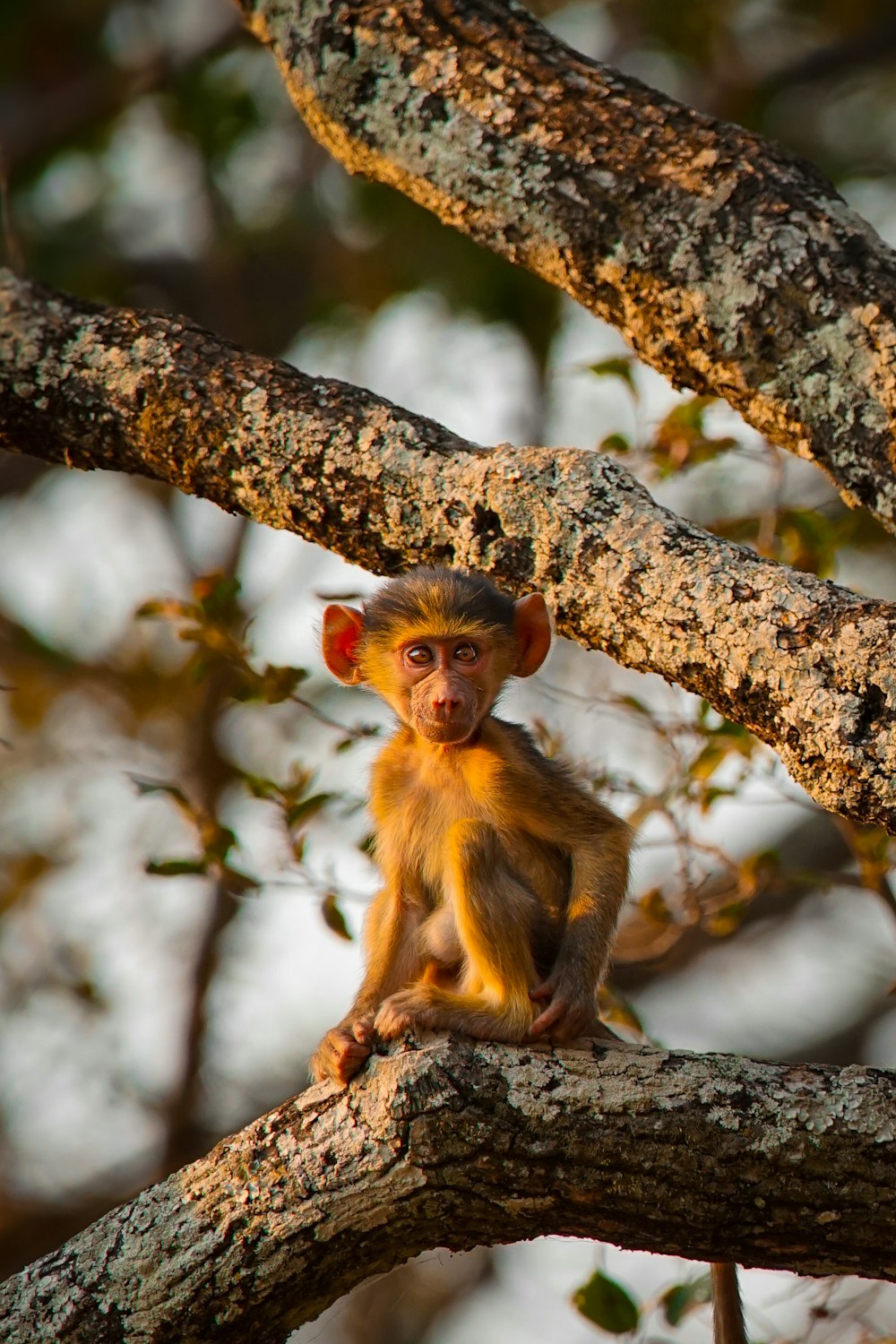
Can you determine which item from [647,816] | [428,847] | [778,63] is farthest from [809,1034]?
[778,63]

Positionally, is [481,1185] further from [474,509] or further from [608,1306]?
[474,509]

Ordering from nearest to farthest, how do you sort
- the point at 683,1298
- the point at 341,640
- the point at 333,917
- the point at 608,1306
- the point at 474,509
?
the point at 474,509, the point at 608,1306, the point at 683,1298, the point at 341,640, the point at 333,917

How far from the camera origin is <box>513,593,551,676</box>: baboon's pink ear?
4.06 m

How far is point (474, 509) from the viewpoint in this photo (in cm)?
335

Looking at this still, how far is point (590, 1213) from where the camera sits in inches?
112

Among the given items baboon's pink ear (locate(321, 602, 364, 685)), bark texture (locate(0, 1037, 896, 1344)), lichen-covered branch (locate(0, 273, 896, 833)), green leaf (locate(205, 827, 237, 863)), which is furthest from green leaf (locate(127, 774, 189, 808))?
bark texture (locate(0, 1037, 896, 1344))

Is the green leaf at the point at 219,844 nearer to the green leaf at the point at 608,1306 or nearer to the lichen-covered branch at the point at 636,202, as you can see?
the green leaf at the point at 608,1306

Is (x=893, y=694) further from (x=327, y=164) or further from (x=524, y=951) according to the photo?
(x=327, y=164)

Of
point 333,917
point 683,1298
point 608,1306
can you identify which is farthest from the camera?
point 333,917

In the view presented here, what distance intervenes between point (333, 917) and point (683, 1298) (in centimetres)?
145

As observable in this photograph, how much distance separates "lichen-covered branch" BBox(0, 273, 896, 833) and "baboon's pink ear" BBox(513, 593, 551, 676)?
56 cm

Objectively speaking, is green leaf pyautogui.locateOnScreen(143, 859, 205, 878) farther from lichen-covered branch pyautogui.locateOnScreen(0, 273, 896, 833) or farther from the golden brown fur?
lichen-covered branch pyautogui.locateOnScreen(0, 273, 896, 833)

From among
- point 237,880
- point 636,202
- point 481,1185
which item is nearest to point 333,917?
point 237,880

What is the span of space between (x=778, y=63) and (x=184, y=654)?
5062mm
